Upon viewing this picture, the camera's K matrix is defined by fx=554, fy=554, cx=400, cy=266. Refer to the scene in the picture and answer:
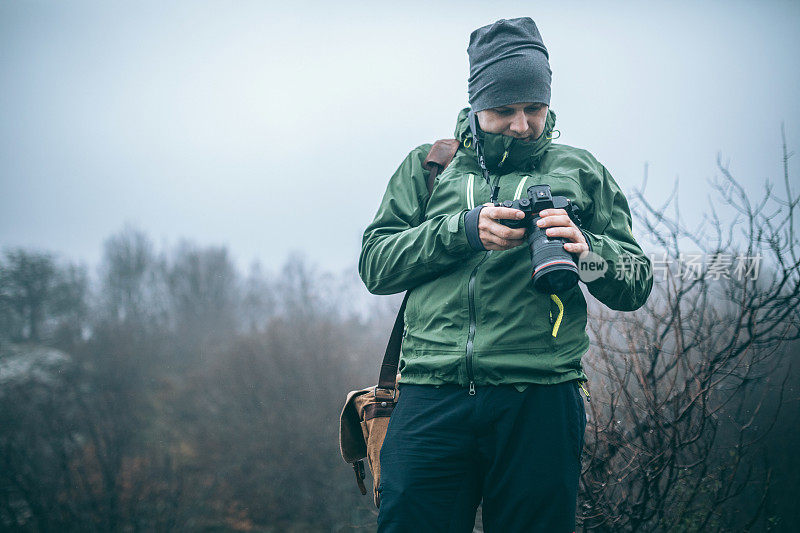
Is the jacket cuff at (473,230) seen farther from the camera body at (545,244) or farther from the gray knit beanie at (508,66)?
the gray knit beanie at (508,66)

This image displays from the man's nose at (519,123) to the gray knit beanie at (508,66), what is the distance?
0.05 metres

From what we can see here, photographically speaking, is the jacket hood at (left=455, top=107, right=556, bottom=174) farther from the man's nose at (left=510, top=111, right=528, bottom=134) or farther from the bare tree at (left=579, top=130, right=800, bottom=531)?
the bare tree at (left=579, top=130, right=800, bottom=531)

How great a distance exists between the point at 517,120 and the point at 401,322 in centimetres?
75

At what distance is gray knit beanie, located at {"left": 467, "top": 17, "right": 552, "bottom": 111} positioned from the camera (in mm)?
1701

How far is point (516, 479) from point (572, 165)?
3.05 ft

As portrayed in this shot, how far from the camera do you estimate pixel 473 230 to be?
150 cm

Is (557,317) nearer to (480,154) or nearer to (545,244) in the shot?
(545,244)

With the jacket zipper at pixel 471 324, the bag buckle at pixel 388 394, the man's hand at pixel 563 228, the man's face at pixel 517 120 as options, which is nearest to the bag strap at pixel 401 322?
the bag buckle at pixel 388 394

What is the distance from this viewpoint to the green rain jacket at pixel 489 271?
1.47 metres

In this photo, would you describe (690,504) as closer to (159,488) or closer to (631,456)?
(631,456)

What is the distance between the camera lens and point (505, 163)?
1.75 metres

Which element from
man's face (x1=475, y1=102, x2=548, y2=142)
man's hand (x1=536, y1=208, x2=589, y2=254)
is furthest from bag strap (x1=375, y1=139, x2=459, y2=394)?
man's hand (x1=536, y1=208, x2=589, y2=254)

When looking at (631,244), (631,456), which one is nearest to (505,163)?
(631,244)

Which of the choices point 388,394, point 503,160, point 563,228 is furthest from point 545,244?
point 388,394
